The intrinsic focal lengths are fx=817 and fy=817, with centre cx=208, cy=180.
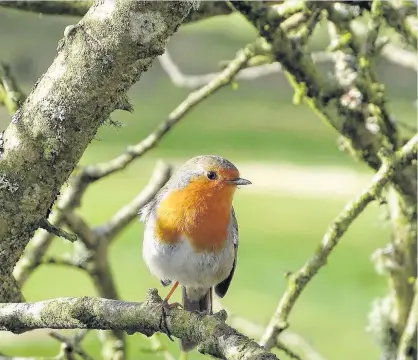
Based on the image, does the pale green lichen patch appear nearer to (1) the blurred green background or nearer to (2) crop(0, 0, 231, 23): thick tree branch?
(1) the blurred green background

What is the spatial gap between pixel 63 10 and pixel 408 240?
1.53 metres

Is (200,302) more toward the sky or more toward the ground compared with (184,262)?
more toward the sky

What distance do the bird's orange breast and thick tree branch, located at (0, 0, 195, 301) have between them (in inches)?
36.9

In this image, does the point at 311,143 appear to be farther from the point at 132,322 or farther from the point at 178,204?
the point at 132,322

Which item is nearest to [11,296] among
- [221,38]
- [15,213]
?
[15,213]

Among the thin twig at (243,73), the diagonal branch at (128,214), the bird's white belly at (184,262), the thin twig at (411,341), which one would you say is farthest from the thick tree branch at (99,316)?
the thin twig at (243,73)

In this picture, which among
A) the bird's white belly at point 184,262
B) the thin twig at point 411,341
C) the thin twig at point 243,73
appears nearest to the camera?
the thin twig at point 411,341

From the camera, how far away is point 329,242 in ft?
8.06

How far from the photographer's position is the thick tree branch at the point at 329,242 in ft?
7.96

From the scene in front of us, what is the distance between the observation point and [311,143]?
1877 centimetres

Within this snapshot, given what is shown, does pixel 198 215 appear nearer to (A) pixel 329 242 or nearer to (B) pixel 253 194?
(A) pixel 329 242

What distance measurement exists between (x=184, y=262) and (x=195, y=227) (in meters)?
0.12

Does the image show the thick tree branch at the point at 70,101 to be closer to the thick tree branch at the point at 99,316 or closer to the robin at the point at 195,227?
the thick tree branch at the point at 99,316

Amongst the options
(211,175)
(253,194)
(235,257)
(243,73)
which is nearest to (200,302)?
(235,257)
